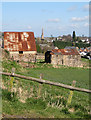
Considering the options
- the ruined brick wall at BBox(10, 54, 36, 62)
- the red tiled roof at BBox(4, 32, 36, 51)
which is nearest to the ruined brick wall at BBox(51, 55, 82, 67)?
the ruined brick wall at BBox(10, 54, 36, 62)

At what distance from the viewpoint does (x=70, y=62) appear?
109ft

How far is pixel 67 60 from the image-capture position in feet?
108

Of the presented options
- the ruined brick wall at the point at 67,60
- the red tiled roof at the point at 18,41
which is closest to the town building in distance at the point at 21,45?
the red tiled roof at the point at 18,41

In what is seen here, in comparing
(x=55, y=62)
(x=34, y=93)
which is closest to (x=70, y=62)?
(x=55, y=62)

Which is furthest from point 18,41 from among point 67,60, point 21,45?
point 67,60

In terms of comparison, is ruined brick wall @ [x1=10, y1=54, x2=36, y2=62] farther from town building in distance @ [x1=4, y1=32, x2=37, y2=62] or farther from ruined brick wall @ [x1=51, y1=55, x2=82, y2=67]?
ruined brick wall @ [x1=51, y1=55, x2=82, y2=67]

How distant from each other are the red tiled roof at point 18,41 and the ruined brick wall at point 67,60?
13.9 ft

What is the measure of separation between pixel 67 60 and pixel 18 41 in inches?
357

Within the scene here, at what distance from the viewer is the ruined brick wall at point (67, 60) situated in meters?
32.1

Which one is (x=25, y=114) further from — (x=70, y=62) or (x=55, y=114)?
(x=70, y=62)

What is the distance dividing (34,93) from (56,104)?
167cm

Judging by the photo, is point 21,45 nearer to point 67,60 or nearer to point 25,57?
point 25,57

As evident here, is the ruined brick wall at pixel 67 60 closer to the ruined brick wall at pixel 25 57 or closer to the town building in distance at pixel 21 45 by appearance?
the ruined brick wall at pixel 25 57

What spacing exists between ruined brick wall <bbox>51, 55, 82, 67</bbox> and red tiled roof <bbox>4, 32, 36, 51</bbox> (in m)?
4.22
